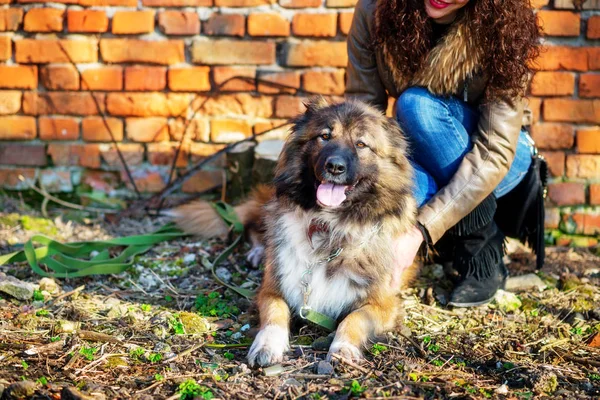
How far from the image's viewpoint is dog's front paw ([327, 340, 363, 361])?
2.30 m

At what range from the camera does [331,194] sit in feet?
8.49

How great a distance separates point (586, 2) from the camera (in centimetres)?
374

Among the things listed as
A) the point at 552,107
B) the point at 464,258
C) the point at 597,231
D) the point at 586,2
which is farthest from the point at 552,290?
the point at 586,2

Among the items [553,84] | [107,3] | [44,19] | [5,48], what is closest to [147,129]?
[107,3]

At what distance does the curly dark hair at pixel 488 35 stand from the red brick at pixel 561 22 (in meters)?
1.00

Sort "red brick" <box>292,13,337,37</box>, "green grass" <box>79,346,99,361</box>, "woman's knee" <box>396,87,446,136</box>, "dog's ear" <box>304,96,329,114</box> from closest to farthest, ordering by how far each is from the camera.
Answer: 1. "green grass" <box>79,346,99,361</box>
2. "dog's ear" <box>304,96,329,114</box>
3. "woman's knee" <box>396,87,446,136</box>
4. "red brick" <box>292,13,337,37</box>

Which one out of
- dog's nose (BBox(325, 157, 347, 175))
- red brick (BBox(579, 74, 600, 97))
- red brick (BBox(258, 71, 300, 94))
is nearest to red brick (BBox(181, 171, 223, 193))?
red brick (BBox(258, 71, 300, 94))

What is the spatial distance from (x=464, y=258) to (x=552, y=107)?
4.42 feet

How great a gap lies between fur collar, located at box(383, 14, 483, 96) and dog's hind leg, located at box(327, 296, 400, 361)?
1028mm

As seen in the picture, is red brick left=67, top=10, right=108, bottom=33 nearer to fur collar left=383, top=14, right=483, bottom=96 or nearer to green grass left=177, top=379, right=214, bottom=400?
fur collar left=383, top=14, right=483, bottom=96

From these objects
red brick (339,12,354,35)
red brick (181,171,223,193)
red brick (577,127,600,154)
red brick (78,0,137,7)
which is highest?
red brick (78,0,137,7)

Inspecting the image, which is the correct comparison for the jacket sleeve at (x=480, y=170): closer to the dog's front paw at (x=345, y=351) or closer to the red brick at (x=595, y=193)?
the dog's front paw at (x=345, y=351)

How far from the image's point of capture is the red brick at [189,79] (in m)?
4.02

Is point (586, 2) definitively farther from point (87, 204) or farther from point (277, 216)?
point (87, 204)
